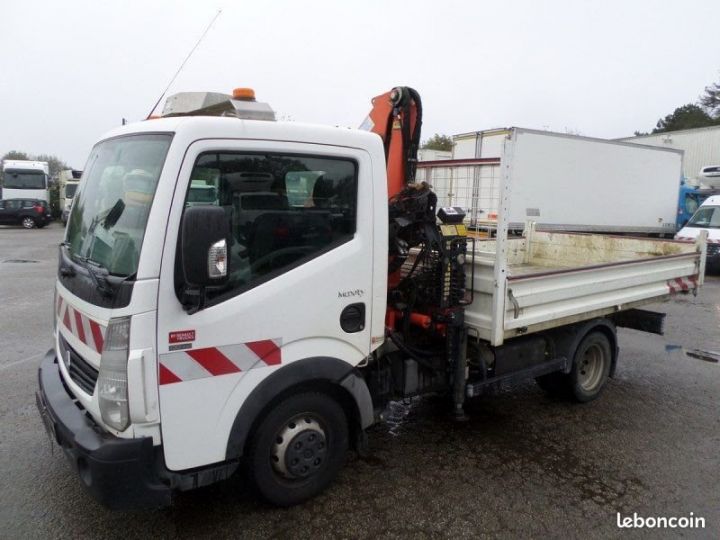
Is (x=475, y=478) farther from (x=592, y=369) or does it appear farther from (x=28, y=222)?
(x=28, y=222)

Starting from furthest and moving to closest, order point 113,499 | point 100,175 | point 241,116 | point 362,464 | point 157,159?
point 362,464, point 100,175, point 241,116, point 157,159, point 113,499

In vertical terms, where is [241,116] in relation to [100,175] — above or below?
above

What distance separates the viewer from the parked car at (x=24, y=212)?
84.6 feet

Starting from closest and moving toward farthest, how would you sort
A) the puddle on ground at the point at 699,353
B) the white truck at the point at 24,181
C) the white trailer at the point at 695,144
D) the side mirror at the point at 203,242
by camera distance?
the side mirror at the point at 203,242 < the puddle on ground at the point at 699,353 < the white trailer at the point at 695,144 < the white truck at the point at 24,181

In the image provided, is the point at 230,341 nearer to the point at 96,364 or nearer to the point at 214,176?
the point at 96,364

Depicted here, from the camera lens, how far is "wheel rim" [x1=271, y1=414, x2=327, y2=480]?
3.08m

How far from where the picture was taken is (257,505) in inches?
129

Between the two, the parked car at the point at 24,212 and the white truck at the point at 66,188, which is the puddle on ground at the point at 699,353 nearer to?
the white truck at the point at 66,188

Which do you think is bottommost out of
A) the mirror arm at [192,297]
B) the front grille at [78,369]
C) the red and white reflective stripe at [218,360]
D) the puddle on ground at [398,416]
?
the puddle on ground at [398,416]

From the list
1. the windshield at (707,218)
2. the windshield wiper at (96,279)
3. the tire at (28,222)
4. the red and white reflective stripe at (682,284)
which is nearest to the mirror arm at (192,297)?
the windshield wiper at (96,279)

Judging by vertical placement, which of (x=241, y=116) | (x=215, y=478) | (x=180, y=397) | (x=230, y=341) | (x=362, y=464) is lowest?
(x=362, y=464)

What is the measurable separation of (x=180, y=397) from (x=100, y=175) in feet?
4.84

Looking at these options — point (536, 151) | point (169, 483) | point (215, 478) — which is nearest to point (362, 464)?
point (215, 478)

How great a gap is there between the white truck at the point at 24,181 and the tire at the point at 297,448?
93.7ft
